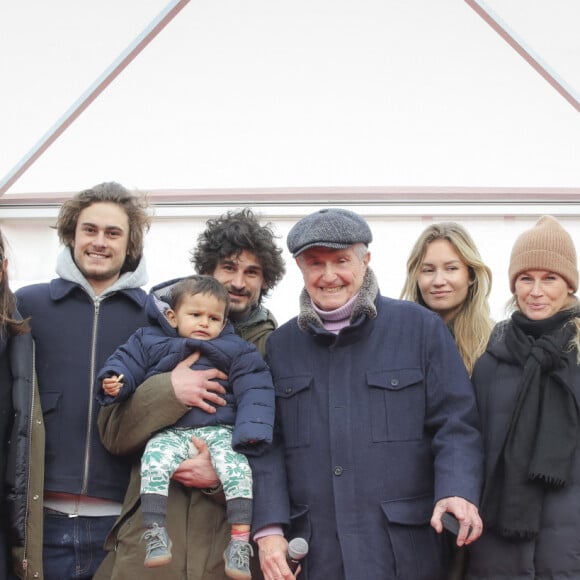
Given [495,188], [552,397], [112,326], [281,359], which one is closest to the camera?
[552,397]

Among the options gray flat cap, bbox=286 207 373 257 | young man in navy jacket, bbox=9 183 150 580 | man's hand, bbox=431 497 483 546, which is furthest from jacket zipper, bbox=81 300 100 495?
man's hand, bbox=431 497 483 546

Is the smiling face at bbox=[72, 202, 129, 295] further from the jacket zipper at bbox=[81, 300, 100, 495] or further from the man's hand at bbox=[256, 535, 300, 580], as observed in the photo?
the man's hand at bbox=[256, 535, 300, 580]

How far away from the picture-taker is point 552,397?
2307 millimetres

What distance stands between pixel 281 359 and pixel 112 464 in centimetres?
62

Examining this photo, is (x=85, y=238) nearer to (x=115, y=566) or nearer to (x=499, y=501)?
(x=115, y=566)

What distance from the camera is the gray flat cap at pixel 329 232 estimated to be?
2.40 metres

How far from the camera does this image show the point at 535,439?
2.29 meters

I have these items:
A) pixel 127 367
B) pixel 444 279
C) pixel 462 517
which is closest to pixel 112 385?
pixel 127 367

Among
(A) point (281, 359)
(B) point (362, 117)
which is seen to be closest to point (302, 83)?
(B) point (362, 117)

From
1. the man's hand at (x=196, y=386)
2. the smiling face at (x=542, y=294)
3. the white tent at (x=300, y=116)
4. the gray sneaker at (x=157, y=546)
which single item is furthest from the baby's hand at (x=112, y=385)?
the white tent at (x=300, y=116)

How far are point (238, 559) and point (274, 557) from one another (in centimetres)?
10

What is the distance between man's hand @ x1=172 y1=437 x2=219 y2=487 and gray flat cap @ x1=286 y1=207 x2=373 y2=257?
A: 660 millimetres

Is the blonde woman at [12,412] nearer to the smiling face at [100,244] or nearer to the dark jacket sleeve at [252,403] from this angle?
the smiling face at [100,244]

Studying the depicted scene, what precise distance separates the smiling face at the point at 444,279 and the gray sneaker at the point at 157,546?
4.36 feet
